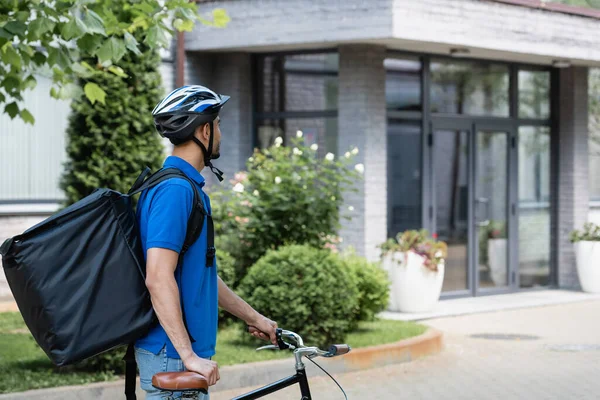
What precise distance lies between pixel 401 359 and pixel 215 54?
636cm

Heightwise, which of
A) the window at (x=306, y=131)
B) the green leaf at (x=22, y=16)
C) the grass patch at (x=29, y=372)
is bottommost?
the grass patch at (x=29, y=372)

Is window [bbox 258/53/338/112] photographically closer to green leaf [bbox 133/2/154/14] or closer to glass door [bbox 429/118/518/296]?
glass door [bbox 429/118/518/296]

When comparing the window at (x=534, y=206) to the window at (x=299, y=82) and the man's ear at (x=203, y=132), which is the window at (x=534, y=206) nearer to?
the window at (x=299, y=82)

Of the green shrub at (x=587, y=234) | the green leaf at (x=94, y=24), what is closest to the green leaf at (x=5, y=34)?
the green leaf at (x=94, y=24)

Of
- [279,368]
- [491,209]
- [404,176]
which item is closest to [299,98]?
[404,176]

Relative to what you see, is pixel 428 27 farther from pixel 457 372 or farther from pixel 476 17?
pixel 457 372

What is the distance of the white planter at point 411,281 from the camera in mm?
12742

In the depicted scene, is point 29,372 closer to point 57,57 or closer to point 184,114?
point 57,57

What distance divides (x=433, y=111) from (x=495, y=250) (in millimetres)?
2380

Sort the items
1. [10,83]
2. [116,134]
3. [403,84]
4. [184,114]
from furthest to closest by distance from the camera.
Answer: [403,84]
[116,134]
[10,83]
[184,114]

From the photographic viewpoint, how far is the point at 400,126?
1384 centimetres

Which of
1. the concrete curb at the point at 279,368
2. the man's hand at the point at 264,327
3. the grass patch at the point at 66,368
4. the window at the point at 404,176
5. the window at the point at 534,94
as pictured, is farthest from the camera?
the window at the point at 534,94

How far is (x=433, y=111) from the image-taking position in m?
14.1

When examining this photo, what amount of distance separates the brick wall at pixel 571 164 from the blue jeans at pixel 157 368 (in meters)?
13.2
